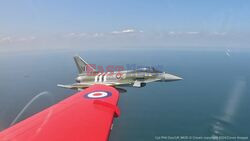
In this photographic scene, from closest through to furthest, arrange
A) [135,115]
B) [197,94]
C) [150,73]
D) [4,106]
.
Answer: [150,73]
[135,115]
[4,106]
[197,94]

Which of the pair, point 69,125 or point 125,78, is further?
point 125,78

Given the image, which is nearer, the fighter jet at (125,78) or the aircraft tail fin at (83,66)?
the fighter jet at (125,78)

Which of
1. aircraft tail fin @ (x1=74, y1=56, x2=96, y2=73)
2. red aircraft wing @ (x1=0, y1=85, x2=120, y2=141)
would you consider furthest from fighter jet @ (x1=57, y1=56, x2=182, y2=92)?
red aircraft wing @ (x1=0, y1=85, x2=120, y2=141)

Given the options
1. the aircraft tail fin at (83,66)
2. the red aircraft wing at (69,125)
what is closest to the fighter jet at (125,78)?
the aircraft tail fin at (83,66)

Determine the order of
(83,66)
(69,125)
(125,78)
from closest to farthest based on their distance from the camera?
(69,125), (125,78), (83,66)

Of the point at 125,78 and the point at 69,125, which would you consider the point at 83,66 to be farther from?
the point at 69,125

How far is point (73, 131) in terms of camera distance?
15.4 ft

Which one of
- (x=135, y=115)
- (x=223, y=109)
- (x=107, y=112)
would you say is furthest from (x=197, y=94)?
(x=107, y=112)

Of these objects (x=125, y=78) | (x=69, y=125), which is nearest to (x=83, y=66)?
(x=125, y=78)

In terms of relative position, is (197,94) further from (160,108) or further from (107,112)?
(107,112)

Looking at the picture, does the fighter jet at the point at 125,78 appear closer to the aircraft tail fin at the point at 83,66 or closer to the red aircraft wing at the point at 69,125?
the aircraft tail fin at the point at 83,66

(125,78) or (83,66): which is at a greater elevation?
(83,66)

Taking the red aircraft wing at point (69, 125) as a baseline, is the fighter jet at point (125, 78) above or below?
below

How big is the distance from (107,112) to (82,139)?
250 cm
